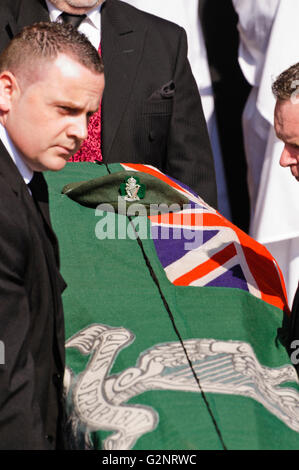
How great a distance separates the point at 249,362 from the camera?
2488mm

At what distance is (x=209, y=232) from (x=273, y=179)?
1254 mm

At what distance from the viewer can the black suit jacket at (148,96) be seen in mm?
3578

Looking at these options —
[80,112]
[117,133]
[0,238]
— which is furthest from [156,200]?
[0,238]

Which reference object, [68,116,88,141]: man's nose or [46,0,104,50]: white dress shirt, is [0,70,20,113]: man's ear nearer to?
[68,116,88,141]: man's nose

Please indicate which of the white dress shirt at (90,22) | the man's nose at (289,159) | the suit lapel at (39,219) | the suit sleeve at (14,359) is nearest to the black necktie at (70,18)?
the white dress shirt at (90,22)

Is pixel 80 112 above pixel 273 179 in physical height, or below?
above

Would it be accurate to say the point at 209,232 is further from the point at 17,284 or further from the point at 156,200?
the point at 17,284

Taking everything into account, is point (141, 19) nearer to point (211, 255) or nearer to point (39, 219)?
point (211, 255)

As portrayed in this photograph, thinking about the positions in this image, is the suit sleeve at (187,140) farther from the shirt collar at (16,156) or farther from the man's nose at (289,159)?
the shirt collar at (16,156)

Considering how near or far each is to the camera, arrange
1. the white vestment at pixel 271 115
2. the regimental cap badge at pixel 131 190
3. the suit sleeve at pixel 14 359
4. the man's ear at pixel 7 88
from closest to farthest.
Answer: the suit sleeve at pixel 14 359 < the man's ear at pixel 7 88 < the regimental cap badge at pixel 131 190 < the white vestment at pixel 271 115

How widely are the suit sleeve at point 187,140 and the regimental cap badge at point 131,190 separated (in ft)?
1.95

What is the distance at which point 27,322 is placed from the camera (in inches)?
87.8

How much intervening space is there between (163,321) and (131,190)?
61 cm

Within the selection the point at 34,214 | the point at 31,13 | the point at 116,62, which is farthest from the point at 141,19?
the point at 34,214
